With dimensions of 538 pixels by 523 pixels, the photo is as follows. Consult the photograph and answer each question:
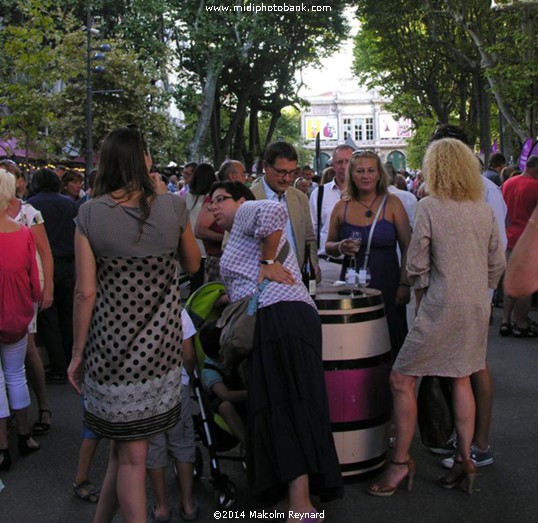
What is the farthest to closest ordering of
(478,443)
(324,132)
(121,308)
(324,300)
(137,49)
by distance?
(324,132), (137,49), (478,443), (324,300), (121,308)

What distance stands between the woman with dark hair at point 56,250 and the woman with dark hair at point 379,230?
127 inches

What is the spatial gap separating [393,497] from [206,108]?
29278 mm

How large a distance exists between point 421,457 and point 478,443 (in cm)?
46

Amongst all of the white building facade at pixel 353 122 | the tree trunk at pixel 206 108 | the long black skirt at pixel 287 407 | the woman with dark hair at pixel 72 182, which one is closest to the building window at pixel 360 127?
the white building facade at pixel 353 122

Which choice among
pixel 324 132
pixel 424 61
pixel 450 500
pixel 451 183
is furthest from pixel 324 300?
pixel 324 132

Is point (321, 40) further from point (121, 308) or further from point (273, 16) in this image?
point (121, 308)

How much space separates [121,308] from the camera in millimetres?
3564

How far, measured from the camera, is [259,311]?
4168 millimetres

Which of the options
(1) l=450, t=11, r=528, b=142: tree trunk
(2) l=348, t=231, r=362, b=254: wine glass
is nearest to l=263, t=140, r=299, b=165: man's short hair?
(2) l=348, t=231, r=362, b=254: wine glass

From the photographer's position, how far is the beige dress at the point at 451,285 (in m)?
4.53

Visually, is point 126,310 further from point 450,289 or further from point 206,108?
point 206,108

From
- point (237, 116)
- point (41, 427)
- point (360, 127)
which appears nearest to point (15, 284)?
point (41, 427)

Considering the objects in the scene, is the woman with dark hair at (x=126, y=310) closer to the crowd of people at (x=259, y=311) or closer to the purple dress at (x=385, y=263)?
the crowd of people at (x=259, y=311)

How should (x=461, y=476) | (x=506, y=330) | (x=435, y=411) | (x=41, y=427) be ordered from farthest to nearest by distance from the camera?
1. (x=506, y=330)
2. (x=41, y=427)
3. (x=435, y=411)
4. (x=461, y=476)
